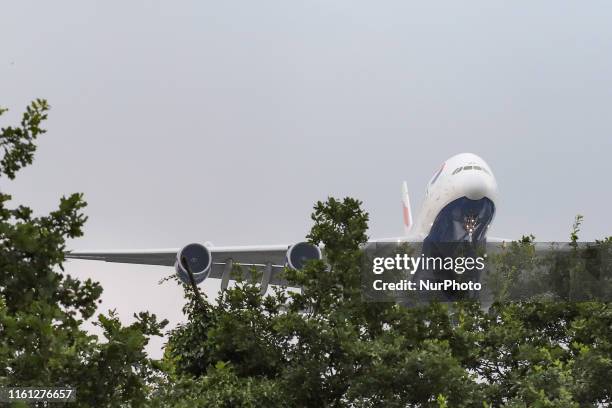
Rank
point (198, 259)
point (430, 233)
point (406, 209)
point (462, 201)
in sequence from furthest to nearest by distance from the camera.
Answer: point (406, 209), point (430, 233), point (462, 201), point (198, 259)

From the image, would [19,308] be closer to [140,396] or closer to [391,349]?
[140,396]

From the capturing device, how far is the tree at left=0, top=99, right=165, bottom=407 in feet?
37.0

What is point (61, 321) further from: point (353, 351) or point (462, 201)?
point (462, 201)

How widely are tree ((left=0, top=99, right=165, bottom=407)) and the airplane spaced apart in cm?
2730

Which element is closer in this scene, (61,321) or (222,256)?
(61,321)

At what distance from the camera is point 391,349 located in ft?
64.1

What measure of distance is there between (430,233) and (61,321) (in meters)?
35.0

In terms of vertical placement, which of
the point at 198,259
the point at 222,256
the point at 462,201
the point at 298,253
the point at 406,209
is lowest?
the point at 298,253

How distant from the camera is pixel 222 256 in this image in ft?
157

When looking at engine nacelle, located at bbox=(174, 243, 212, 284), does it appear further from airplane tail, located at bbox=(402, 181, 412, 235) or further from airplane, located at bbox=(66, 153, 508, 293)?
airplane tail, located at bbox=(402, 181, 412, 235)

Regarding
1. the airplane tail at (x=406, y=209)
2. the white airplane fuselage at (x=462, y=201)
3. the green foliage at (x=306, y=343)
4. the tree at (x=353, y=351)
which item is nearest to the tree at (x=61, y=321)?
the green foliage at (x=306, y=343)

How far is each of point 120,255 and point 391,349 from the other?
29.8 m

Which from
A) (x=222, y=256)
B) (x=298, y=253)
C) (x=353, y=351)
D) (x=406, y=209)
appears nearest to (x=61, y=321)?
(x=353, y=351)

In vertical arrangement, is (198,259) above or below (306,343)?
above
